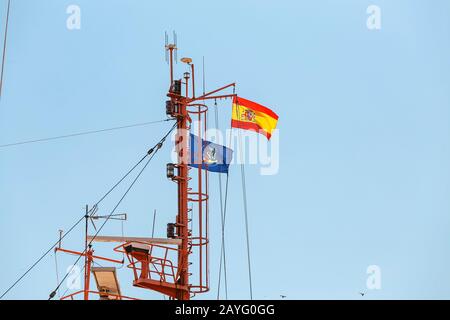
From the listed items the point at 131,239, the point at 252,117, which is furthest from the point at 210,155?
the point at 131,239

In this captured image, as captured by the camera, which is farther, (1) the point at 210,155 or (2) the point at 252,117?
(2) the point at 252,117

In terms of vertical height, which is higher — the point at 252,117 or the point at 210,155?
the point at 252,117

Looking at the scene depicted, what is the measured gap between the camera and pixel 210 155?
48.0 meters

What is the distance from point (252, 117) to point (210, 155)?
322 cm

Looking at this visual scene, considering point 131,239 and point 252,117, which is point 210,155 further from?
point 131,239

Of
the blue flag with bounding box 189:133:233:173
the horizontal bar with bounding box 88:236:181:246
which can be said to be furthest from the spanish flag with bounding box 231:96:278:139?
the horizontal bar with bounding box 88:236:181:246

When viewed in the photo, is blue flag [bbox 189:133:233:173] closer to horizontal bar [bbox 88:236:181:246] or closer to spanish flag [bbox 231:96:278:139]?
spanish flag [bbox 231:96:278:139]

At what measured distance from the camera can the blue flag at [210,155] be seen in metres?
47.5

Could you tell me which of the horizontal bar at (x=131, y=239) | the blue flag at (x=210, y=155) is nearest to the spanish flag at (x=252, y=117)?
the blue flag at (x=210, y=155)

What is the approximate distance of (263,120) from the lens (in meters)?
49.9

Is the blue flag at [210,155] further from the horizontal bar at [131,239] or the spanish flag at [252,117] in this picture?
the horizontal bar at [131,239]

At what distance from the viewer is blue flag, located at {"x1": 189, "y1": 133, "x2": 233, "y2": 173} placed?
47500 mm
